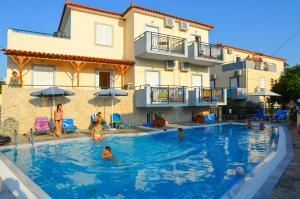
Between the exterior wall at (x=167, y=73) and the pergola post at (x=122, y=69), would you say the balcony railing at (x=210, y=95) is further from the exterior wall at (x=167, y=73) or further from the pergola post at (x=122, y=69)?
the pergola post at (x=122, y=69)

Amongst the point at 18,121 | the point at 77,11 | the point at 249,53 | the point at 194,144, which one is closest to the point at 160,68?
the point at 77,11

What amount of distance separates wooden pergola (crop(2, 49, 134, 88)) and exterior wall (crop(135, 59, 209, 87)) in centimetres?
107

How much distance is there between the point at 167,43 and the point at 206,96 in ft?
19.4

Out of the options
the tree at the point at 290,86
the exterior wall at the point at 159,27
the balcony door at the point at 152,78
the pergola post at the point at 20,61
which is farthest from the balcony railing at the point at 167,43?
the tree at the point at 290,86

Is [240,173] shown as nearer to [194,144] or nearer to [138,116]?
[194,144]

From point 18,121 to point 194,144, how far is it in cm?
1058

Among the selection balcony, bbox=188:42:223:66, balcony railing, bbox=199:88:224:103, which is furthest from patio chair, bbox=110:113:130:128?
balcony, bbox=188:42:223:66

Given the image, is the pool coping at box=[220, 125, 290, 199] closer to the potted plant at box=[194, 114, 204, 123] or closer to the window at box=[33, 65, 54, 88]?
the potted plant at box=[194, 114, 204, 123]

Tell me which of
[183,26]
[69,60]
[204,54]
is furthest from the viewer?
[183,26]

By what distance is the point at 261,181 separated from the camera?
16.2 ft

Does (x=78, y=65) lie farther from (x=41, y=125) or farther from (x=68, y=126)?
(x=41, y=125)

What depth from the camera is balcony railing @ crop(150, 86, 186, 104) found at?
16547 millimetres

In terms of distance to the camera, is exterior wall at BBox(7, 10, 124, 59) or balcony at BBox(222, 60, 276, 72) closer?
exterior wall at BBox(7, 10, 124, 59)

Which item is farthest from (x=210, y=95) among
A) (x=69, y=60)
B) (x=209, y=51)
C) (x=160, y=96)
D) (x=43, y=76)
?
(x=43, y=76)
